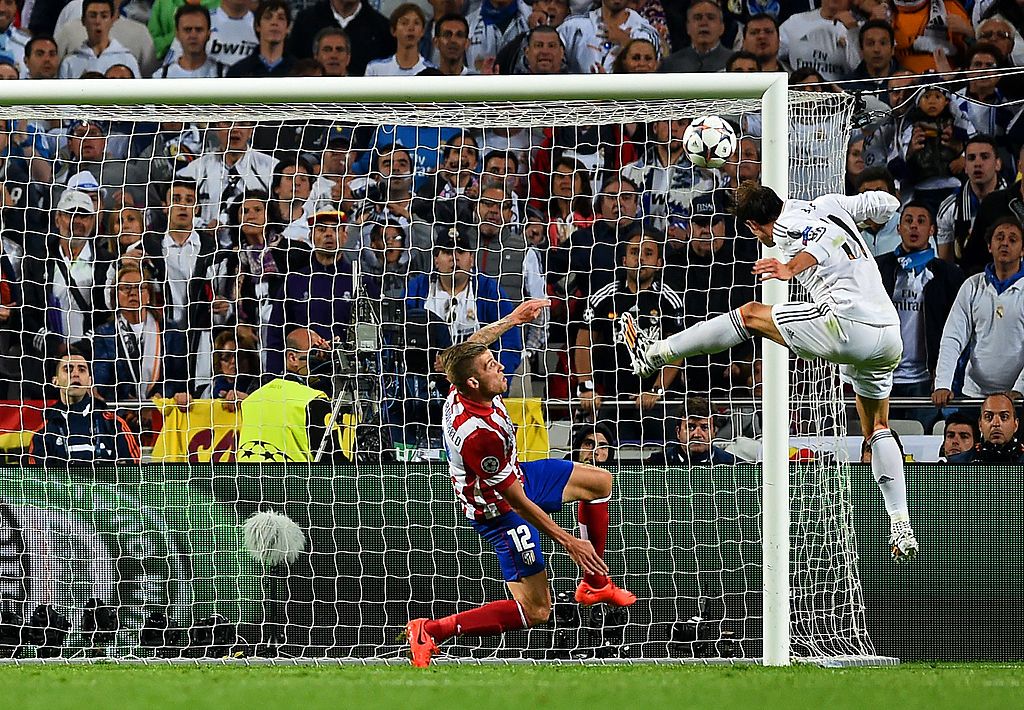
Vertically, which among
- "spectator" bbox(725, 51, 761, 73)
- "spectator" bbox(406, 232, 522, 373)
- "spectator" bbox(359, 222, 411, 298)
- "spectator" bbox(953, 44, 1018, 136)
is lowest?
"spectator" bbox(406, 232, 522, 373)

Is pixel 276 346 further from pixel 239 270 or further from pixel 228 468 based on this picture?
pixel 228 468

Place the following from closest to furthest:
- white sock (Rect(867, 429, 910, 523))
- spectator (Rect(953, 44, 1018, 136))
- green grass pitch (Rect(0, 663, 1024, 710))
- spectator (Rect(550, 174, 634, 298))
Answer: green grass pitch (Rect(0, 663, 1024, 710)) < white sock (Rect(867, 429, 910, 523)) < spectator (Rect(550, 174, 634, 298)) < spectator (Rect(953, 44, 1018, 136))

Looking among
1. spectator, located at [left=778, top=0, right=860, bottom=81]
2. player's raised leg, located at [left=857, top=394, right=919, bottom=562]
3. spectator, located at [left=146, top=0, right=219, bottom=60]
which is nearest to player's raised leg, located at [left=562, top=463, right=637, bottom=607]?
player's raised leg, located at [left=857, top=394, right=919, bottom=562]

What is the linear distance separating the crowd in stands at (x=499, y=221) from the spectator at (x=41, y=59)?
0.5 inches

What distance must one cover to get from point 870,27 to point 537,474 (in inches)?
180

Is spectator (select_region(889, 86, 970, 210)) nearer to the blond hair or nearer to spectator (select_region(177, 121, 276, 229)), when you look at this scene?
the blond hair

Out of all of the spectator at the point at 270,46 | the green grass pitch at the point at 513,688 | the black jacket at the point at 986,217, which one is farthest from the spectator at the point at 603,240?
the spectator at the point at 270,46

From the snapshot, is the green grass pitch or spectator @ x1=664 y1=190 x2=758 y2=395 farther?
spectator @ x1=664 y1=190 x2=758 y2=395

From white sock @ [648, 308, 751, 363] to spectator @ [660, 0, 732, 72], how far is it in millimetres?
3530

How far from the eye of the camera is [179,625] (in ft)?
17.9

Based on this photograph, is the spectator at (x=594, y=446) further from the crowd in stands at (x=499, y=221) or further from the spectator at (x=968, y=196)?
the spectator at (x=968, y=196)

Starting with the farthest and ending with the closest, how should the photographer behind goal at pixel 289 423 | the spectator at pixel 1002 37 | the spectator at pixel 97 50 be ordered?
the spectator at pixel 97 50, the spectator at pixel 1002 37, the photographer behind goal at pixel 289 423

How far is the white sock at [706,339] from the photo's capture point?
4.80 m

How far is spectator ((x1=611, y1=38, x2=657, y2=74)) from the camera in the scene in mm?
7914
